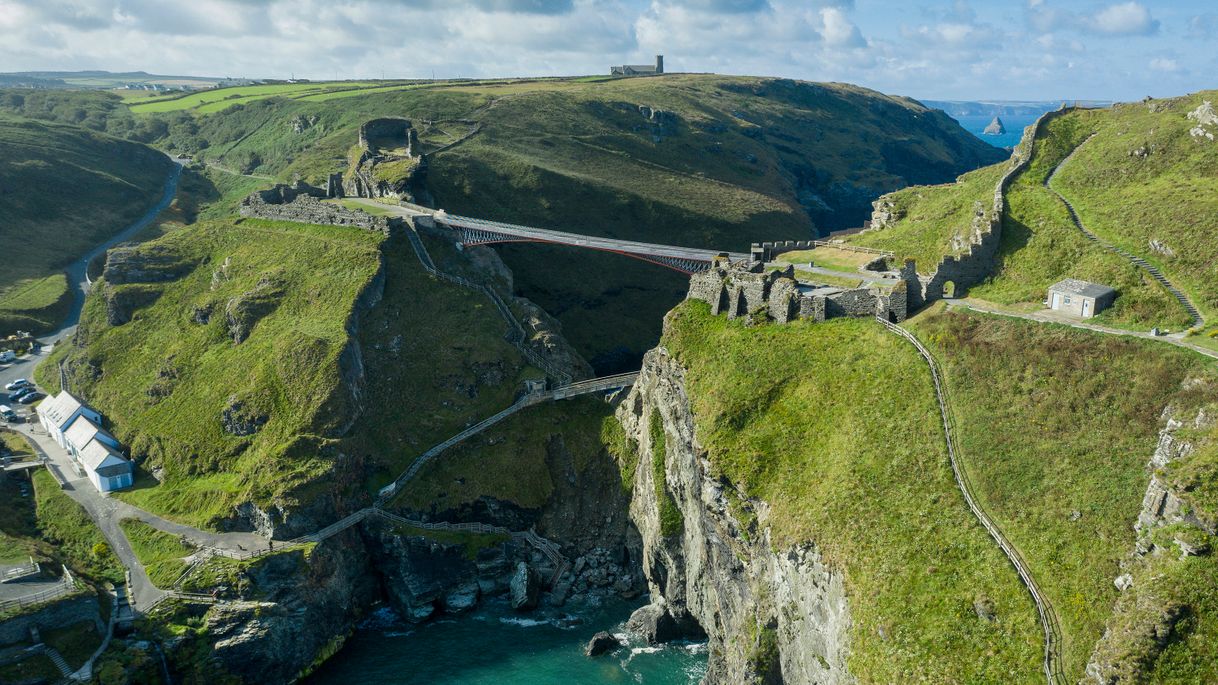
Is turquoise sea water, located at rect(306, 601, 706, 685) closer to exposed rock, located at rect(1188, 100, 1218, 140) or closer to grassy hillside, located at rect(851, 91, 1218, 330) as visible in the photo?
grassy hillside, located at rect(851, 91, 1218, 330)

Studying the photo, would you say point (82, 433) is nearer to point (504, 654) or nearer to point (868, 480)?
point (504, 654)

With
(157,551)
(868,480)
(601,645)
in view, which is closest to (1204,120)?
(868,480)

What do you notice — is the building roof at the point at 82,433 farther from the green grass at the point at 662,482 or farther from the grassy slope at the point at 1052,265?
the grassy slope at the point at 1052,265

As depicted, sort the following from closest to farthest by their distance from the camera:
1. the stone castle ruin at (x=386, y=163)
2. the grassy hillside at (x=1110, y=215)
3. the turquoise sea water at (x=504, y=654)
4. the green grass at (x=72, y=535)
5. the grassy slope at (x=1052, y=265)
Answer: the grassy slope at (x=1052, y=265)
the grassy hillside at (x=1110, y=215)
the turquoise sea water at (x=504, y=654)
the green grass at (x=72, y=535)
the stone castle ruin at (x=386, y=163)

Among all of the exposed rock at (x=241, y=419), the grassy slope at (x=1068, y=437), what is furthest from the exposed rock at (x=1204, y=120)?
the exposed rock at (x=241, y=419)

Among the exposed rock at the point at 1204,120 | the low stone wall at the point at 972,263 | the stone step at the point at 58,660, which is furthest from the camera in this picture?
the exposed rock at the point at 1204,120

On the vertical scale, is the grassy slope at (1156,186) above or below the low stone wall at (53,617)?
above
